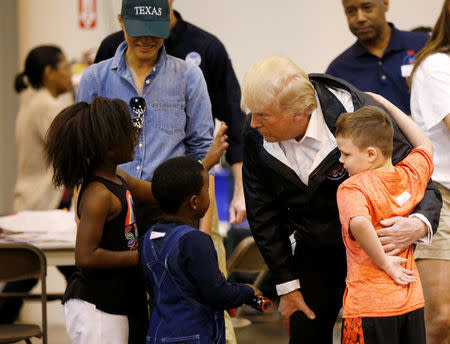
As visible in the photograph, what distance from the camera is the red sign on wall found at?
332 inches

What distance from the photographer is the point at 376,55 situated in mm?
4480

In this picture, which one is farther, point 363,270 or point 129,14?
point 129,14

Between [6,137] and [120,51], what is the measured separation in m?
6.81

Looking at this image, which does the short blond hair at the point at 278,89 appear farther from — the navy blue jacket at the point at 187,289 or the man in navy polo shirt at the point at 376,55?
the man in navy polo shirt at the point at 376,55

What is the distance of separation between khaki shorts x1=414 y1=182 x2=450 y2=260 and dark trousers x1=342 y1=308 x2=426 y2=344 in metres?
0.78

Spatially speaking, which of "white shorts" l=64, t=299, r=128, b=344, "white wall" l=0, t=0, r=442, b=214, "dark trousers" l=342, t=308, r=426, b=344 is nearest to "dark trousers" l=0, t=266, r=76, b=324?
"white shorts" l=64, t=299, r=128, b=344

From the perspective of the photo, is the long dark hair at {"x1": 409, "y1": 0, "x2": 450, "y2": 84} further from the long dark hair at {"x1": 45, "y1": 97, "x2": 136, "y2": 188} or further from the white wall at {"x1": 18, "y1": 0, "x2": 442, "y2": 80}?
the white wall at {"x1": 18, "y1": 0, "x2": 442, "y2": 80}

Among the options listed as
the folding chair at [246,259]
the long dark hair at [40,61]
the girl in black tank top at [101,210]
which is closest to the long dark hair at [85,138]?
the girl in black tank top at [101,210]

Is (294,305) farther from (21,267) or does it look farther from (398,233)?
(21,267)

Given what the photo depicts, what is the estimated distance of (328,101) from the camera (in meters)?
2.79

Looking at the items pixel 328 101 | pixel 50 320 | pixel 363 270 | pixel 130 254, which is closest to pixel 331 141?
pixel 328 101

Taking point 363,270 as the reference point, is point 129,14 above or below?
above

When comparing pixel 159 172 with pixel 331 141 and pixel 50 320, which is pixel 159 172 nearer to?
pixel 331 141

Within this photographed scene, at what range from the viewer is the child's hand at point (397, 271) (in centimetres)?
243
